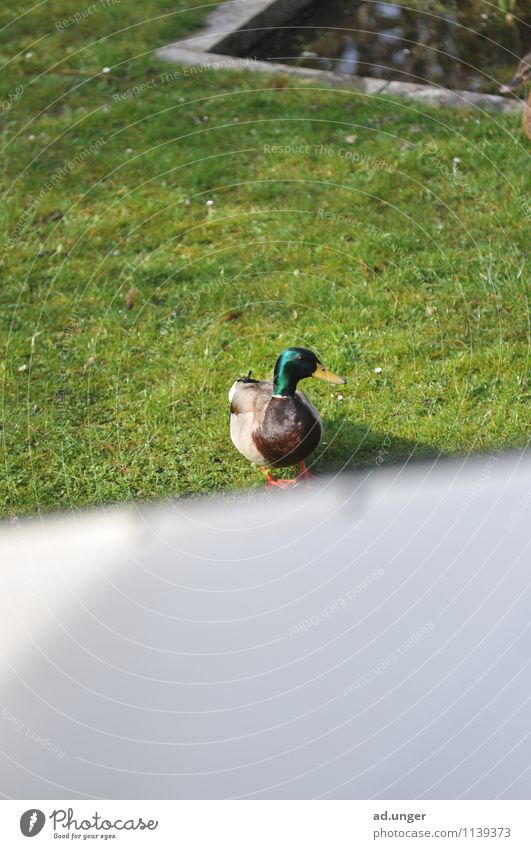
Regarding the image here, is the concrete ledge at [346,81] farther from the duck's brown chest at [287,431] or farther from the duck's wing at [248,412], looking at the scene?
the duck's brown chest at [287,431]

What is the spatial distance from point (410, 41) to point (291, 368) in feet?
13.7

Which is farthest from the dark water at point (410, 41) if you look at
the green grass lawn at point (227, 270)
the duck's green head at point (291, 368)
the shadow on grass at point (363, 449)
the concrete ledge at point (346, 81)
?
the duck's green head at point (291, 368)

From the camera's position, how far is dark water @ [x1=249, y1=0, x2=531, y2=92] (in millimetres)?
7324

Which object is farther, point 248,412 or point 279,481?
point 279,481

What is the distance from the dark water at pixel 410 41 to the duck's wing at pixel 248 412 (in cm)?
347

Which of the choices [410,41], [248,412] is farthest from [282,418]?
[410,41]

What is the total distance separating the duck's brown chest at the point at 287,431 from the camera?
438 centimetres

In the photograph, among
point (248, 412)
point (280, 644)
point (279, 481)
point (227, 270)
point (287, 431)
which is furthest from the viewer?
point (227, 270)

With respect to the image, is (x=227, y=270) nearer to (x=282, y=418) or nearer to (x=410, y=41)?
(x=282, y=418)

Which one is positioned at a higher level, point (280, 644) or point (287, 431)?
point (287, 431)

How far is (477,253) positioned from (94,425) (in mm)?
2235

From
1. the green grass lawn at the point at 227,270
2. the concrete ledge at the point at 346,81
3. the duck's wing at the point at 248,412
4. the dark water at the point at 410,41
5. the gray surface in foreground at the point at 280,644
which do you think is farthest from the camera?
the dark water at the point at 410,41

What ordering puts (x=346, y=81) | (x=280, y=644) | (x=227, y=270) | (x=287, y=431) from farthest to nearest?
(x=346, y=81) < (x=227, y=270) < (x=287, y=431) < (x=280, y=644)

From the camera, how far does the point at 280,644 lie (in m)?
3.88
